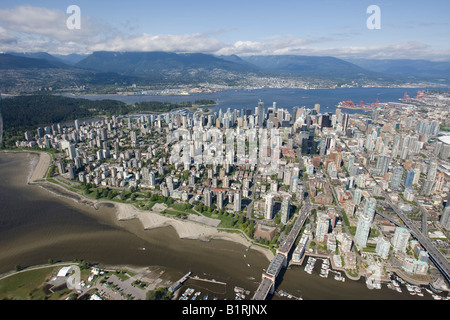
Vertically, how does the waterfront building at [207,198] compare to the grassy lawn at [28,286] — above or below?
above

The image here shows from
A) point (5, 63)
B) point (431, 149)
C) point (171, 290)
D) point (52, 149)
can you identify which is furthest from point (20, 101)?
point (431, 149)

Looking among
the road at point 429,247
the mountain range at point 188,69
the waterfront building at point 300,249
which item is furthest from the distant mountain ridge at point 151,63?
the waterfront building at point 300,249

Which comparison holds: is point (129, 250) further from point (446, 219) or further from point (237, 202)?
point (446, 219)

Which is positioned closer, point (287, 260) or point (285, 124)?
point (287, 260)

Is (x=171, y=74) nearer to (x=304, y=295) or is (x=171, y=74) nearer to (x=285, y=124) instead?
(x=285, y=124)

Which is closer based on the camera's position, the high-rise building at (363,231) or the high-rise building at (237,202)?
the high-rise building at (363,231)

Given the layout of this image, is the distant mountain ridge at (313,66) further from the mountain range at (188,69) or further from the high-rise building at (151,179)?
the high-rise building at (151,179)
